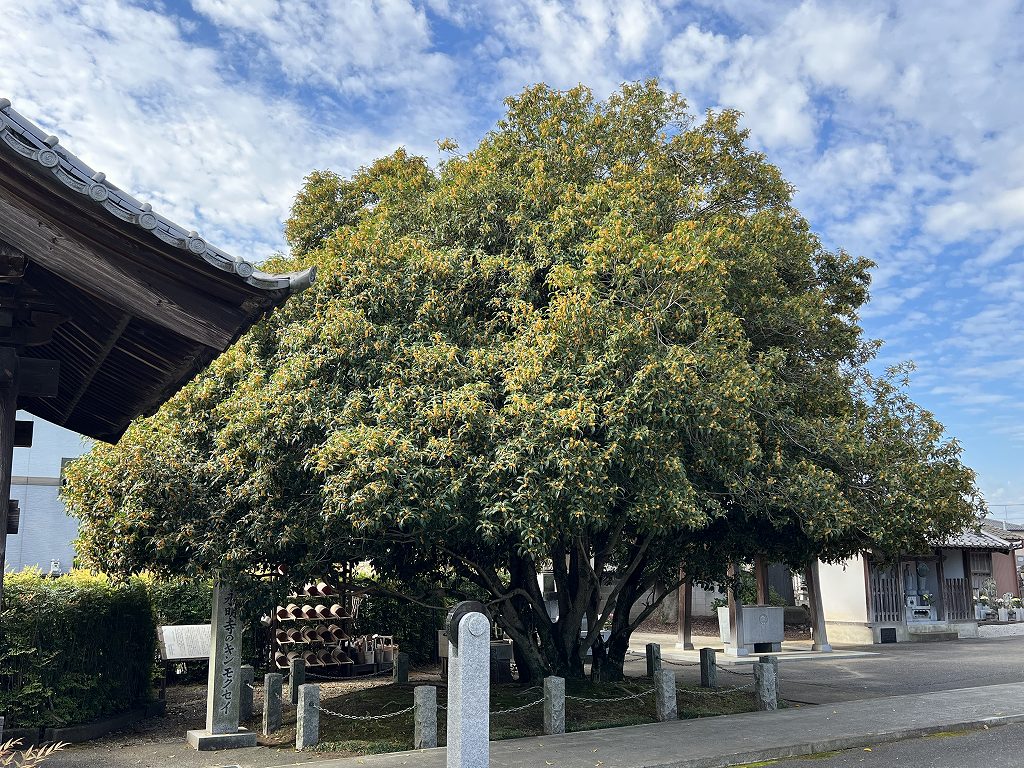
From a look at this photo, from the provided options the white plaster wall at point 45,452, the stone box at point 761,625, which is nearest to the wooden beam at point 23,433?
the stone box at point 761,625

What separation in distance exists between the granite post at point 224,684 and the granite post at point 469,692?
480cm

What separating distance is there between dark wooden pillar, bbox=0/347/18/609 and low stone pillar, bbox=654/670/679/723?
9.25 meters

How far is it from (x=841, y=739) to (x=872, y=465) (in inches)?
146

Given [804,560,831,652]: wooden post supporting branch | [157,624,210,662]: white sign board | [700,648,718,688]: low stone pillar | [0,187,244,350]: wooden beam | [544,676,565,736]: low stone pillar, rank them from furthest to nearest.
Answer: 1. [804,560,831,652]: wooden post supporting branch
2. [700,648,718,688]: low stone pillar
3. [157,624,210,662]: white sign board
4. [544,676,565,736]: low stone pillar
5. [0,187,244,350]: wooden beam

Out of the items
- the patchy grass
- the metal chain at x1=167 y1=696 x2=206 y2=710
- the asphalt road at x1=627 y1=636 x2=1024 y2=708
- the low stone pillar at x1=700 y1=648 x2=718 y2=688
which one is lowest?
the asphalt road at x1=627 y1=636 x2=1024 y2=708

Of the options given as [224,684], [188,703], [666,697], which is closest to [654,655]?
[666,697]

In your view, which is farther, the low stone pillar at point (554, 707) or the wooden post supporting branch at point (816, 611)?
the wooden post supporting branch at point (816, 611)

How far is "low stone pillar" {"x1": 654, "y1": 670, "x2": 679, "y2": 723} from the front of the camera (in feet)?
40.0

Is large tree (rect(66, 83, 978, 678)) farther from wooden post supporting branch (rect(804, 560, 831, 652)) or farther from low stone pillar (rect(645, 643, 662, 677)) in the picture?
wooden post supporting branch (rect(804, 560, 831, 652))

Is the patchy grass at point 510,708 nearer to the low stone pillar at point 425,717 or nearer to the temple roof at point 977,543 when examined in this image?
the low stone pillar at point 425,717

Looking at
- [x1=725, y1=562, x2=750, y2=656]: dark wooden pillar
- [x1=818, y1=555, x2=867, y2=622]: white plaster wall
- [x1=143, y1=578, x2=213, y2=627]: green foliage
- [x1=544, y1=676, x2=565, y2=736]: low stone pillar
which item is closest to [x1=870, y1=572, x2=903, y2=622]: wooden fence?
[x1=818, y1=555, x2=867, y2=622]: white plaster wall

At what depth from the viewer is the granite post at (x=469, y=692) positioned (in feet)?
23.7

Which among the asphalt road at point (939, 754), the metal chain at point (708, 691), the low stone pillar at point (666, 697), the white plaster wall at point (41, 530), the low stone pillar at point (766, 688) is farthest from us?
the white plaster wall at point (41, 530)

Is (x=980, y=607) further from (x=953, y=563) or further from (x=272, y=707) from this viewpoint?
(x=272, y=707)
